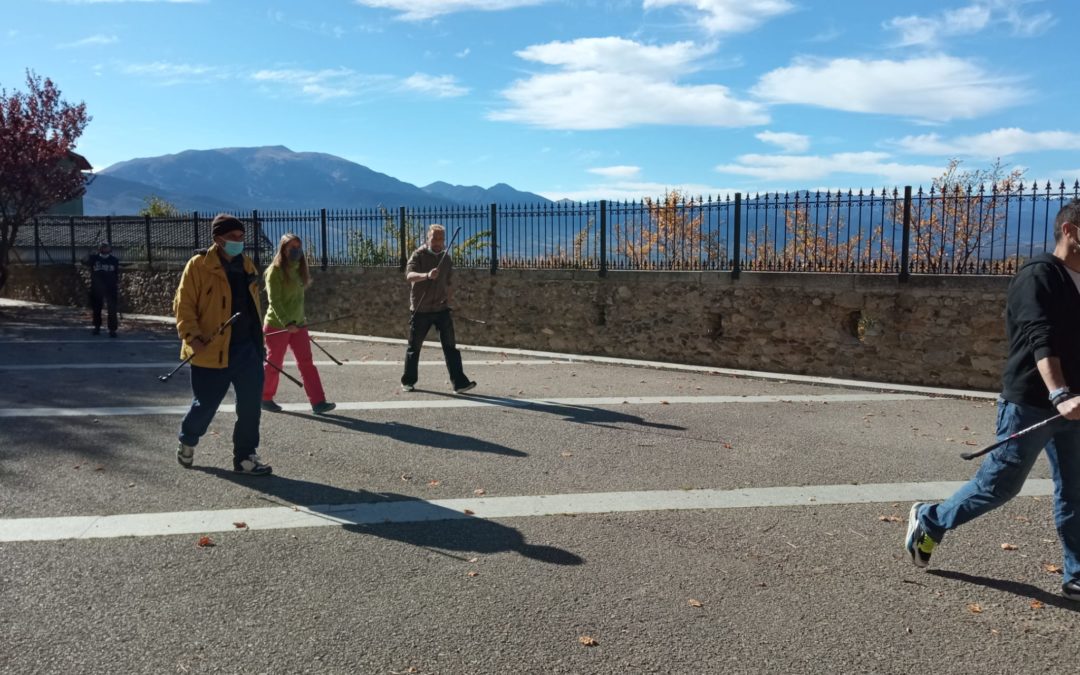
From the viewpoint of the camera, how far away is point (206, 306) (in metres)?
5.59

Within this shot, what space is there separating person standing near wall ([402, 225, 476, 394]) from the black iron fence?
75 centimetres

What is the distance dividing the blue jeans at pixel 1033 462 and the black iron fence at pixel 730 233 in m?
4.62

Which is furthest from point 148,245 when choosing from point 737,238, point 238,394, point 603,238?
point 238,394

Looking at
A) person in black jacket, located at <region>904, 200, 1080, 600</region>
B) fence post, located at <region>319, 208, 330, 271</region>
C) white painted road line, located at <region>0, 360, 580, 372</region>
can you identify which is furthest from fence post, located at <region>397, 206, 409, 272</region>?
person in black jacket, located at <region>904, 200, 1080, 600</region>

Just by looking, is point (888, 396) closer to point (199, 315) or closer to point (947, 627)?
point (947, 627)

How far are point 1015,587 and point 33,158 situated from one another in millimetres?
21054

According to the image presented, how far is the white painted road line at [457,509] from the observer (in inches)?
187

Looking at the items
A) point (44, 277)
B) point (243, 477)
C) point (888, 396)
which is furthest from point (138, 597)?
point (44, 277)

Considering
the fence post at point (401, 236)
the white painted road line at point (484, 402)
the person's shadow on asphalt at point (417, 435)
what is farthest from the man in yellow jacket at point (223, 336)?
the fence post at point (401, 236)

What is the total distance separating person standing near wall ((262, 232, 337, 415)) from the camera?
7953 mm

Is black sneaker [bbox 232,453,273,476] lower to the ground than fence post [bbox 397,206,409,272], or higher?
lower

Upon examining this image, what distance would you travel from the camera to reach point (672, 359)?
39.7 ft

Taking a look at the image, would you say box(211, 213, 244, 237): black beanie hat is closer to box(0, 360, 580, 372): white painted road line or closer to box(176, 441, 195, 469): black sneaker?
box(176, 441, 195, 469): black sneaker

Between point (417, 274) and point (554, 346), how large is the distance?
431cm
